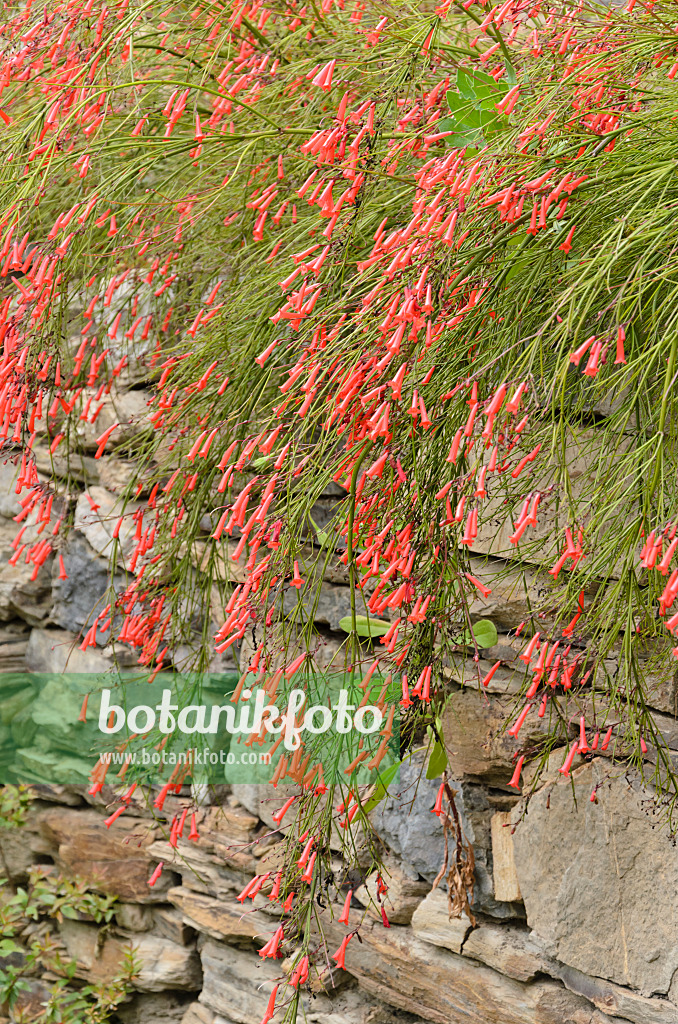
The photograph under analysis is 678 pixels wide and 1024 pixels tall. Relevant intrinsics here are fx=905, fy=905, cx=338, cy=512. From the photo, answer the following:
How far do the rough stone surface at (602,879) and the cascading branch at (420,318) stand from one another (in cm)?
11

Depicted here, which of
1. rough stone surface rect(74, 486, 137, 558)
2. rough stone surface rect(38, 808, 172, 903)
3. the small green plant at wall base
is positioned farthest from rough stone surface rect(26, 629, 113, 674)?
the small green plant at wall base

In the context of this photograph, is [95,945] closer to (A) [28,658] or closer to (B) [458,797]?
(A) [28,658]

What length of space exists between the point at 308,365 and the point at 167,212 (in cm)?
72

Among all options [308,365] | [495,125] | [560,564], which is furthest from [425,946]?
[495,125]

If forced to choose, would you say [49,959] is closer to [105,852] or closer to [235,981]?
[105,852]

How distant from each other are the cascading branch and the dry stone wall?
139 millimetres

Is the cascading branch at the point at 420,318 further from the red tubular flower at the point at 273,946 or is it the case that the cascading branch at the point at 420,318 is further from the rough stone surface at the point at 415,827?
the rough stone surface at the point at 415,827

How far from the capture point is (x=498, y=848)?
1658 millimetres

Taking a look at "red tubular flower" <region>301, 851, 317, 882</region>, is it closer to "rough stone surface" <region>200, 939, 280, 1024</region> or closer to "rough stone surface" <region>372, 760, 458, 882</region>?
"rough stone surface" <region>372, 760, 458, 882</region>

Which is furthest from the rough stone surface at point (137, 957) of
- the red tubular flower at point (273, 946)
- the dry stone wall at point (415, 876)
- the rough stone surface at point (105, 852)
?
the red tubular flower at point (273, 946)

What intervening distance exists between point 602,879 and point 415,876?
426 mm

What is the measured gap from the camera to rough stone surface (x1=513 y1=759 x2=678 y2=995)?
1425 millimetres

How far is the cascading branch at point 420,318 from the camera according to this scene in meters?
0.99

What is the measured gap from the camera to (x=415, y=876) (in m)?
1.79
